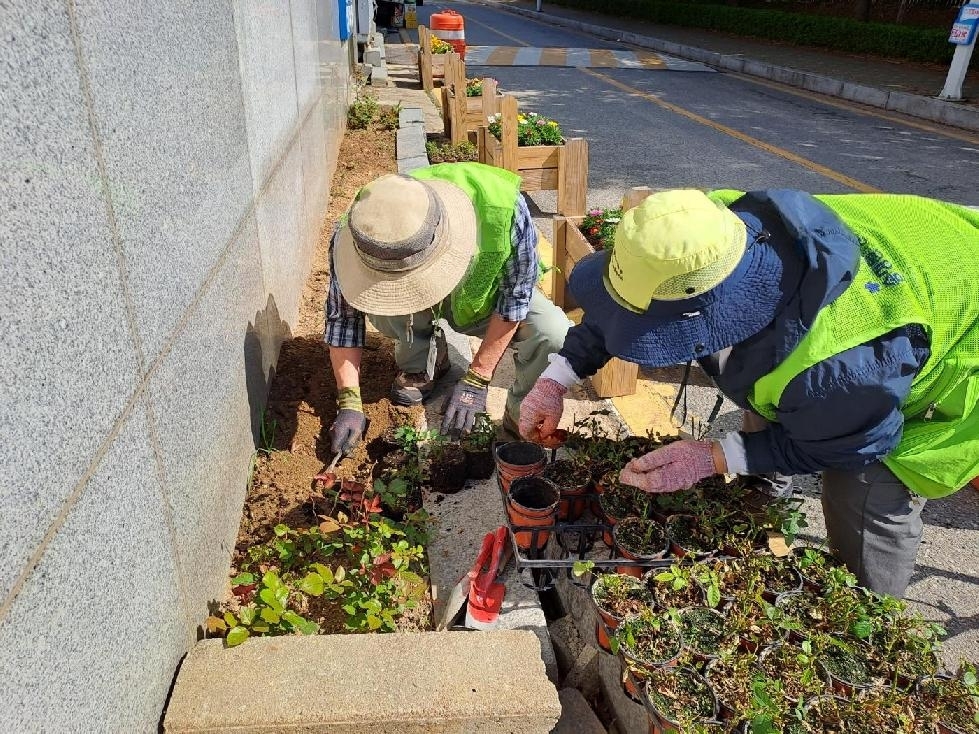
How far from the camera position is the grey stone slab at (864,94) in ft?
40.7

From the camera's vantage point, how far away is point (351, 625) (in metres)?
2.28

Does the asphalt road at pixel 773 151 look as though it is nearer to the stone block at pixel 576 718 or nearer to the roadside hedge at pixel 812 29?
the stone block at pixel 576 718

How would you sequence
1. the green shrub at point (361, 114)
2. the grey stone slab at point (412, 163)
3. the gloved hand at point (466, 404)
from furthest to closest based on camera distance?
the green shrub at point (361, 114) < the grey stone slab at point (412, 163) < the gloved hand at point (466, 404)

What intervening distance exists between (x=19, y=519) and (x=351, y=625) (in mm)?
1258

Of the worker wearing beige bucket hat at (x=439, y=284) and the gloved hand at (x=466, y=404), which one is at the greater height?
the worker wearing beige bucket hat at (x=439, y=284)

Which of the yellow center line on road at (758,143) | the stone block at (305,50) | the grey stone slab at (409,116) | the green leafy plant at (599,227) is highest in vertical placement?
the stone block at (305,50)

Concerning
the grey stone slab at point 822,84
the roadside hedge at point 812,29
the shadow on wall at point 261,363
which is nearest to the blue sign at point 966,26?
the grey stone slab at point 822,84

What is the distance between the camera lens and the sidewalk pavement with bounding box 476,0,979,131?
1164 centimetres

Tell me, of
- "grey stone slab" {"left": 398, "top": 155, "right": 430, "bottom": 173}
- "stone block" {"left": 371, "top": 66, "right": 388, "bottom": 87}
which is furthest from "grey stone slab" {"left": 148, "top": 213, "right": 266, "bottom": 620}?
"stone block" {"left": 371, "top": 66, "right": 388, "bottom": 87}

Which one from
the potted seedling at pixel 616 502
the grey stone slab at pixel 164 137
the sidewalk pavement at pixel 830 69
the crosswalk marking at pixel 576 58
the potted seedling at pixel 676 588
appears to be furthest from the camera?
the crosswalk marking at pixel 576 58

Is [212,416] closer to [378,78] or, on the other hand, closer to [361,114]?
[361,114]

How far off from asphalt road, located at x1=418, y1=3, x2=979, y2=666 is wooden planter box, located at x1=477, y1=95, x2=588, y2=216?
65 centimetres

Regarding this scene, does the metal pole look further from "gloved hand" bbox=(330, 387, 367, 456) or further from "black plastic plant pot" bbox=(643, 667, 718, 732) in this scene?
"black plastic plant pot" bbox=(643, 667, 718, 732)

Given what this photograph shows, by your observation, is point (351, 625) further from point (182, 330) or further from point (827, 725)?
point (827, 725)
